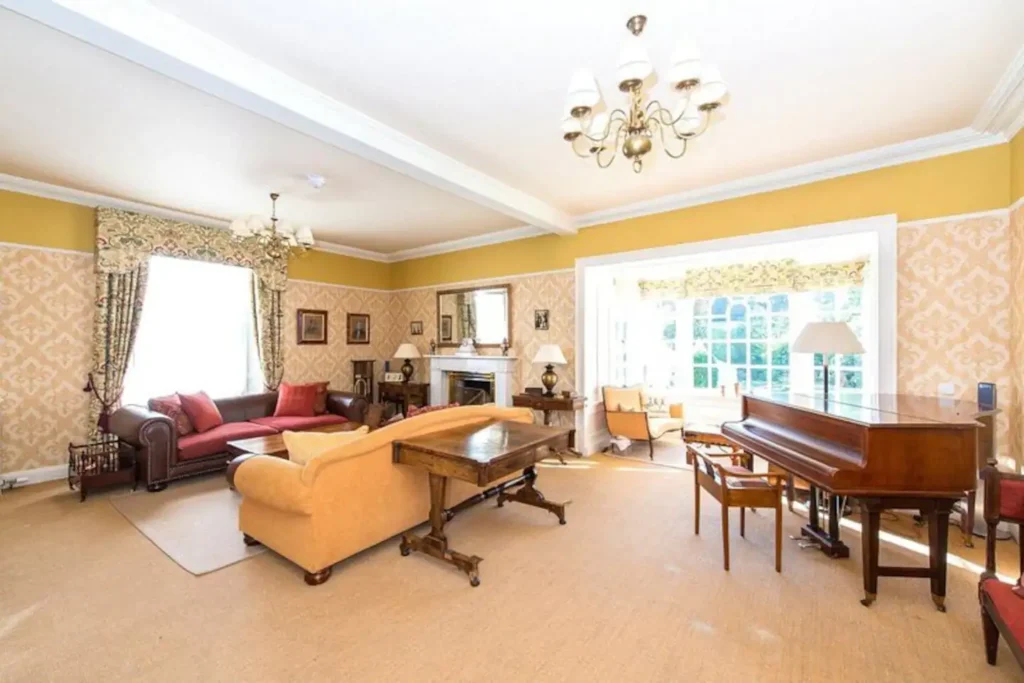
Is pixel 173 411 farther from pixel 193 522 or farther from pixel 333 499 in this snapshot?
pixel 333 499

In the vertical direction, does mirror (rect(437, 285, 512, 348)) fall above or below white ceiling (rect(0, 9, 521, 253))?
below

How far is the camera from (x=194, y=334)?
524 cm

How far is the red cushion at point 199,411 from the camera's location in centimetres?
459

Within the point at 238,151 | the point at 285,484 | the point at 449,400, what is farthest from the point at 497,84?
the point at 449,400

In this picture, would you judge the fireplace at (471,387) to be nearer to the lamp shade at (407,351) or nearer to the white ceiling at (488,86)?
the lamp shade at (407,351)

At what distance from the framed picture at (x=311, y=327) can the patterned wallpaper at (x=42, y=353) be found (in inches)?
86.5

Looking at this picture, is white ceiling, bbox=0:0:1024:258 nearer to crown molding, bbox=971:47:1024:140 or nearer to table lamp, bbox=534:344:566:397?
crown molding, bbox=971:47:1024:140

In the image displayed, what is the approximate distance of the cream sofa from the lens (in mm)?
2422

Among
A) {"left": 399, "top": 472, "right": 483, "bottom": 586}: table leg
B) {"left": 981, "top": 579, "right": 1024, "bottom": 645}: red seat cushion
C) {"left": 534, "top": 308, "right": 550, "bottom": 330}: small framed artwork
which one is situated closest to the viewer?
{"left": 981, "top": 579, "right": 1024, "bottom": 645}: red seat cushion

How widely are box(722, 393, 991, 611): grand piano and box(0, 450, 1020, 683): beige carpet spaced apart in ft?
1.13

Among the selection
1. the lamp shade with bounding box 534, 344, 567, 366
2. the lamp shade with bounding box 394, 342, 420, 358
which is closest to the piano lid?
the lamp shade with bounding box 534, 344, 567, 366

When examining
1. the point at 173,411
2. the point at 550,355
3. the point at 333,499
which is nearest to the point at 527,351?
the point at 550,355

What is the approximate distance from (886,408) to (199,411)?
19.8 ft

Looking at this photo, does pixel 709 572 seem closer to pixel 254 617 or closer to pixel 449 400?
pixel 254 617
